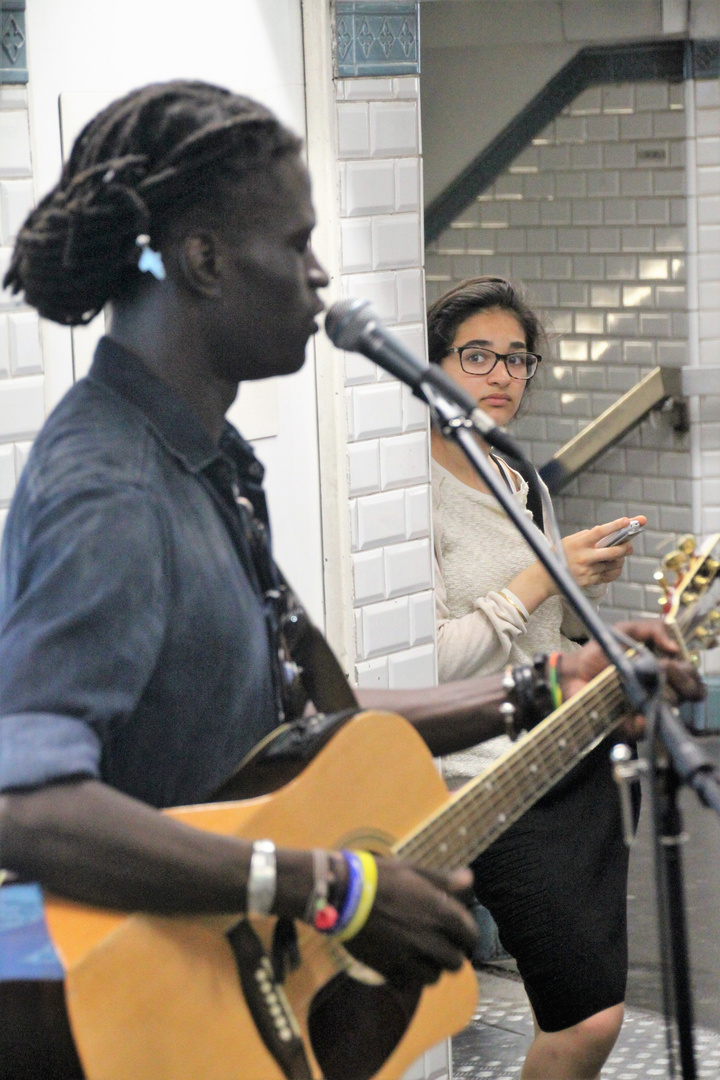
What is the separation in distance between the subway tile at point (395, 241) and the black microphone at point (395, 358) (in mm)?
1431

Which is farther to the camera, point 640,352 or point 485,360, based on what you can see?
point 640,352

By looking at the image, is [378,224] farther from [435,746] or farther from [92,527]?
[92,527]

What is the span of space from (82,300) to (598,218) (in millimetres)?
5554

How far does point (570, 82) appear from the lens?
7.06 m

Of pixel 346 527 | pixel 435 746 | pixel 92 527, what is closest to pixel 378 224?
pixel 346 527

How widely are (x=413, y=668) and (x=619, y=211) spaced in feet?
13.8

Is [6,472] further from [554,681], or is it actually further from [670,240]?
[670,240]

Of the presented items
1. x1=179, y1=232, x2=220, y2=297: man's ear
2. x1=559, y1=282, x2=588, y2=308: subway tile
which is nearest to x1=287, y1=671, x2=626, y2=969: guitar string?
x1=179, y1=232, x2=220, y2=297: man's ear

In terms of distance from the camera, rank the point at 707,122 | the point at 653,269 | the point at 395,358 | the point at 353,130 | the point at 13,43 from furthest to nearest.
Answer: the point at 653,269
the point at 707,122
the point at 353,130
the point at 13,43
the point at 395,358

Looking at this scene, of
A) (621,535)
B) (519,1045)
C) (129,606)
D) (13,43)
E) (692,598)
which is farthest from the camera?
(519,1045)

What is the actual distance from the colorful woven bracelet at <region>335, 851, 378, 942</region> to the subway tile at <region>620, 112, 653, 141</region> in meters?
5.79

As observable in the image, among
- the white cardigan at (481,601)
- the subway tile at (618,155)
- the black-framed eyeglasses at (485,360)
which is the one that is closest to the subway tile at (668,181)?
the subway tile at (618,155)

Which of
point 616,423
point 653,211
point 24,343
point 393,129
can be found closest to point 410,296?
point 393,129

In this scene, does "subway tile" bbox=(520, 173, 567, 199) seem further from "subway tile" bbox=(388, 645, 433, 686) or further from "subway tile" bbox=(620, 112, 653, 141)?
"subway tile" bbox=(388, 645, 433, 686)
